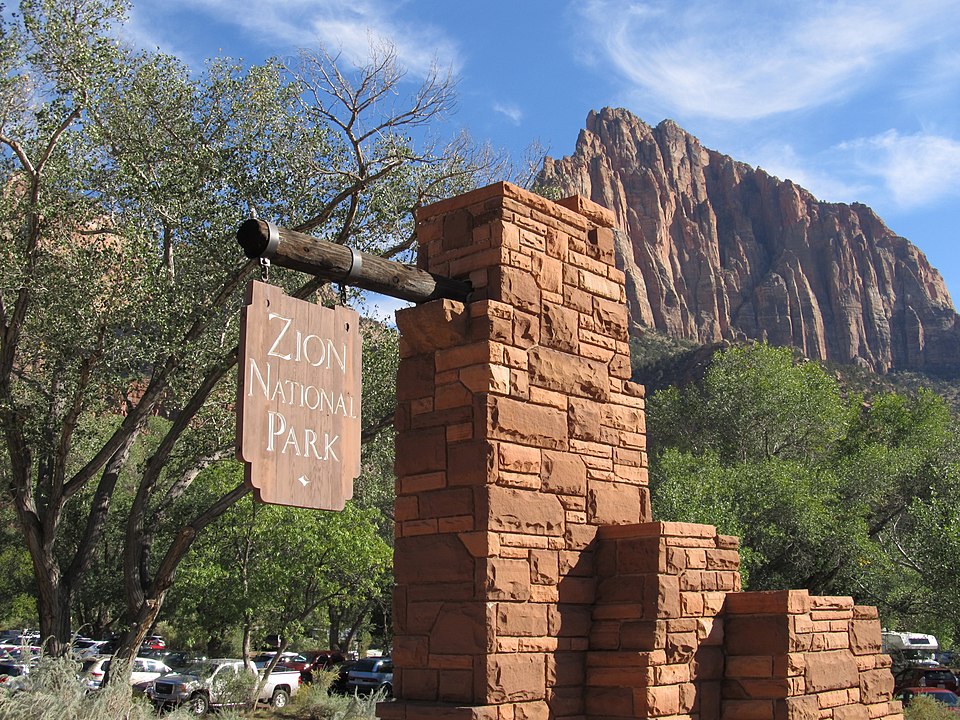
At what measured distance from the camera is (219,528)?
2219cm

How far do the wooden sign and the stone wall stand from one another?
738mm

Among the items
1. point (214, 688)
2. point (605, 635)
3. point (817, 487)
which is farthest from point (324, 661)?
point (605, 635)

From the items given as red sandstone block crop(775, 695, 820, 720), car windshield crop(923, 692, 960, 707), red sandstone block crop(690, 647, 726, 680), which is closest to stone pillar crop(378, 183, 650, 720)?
red sandstone block crop(690, 647, 726, 680)

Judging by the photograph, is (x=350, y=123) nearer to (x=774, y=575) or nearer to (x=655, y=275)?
(x=774, y=575)

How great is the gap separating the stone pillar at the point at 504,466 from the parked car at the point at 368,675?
19195mm

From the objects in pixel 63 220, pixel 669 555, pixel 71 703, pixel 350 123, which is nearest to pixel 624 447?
pixel 669 555

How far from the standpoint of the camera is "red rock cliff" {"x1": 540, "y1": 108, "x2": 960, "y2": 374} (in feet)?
458

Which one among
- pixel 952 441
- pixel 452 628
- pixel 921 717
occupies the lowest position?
pixel 921 717

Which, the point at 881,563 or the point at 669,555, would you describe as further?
the point at 881,563

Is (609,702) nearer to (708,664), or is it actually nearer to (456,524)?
(708,664)

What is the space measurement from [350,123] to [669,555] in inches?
413

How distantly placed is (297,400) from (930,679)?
90.8 feet

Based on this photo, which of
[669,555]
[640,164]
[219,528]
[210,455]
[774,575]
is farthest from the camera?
[640,164]

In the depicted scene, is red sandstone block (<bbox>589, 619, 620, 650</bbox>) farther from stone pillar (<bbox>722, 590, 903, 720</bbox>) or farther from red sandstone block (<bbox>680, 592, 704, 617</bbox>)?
stone pillar (<bbox>722, 590, 903, 720</bbox>)
